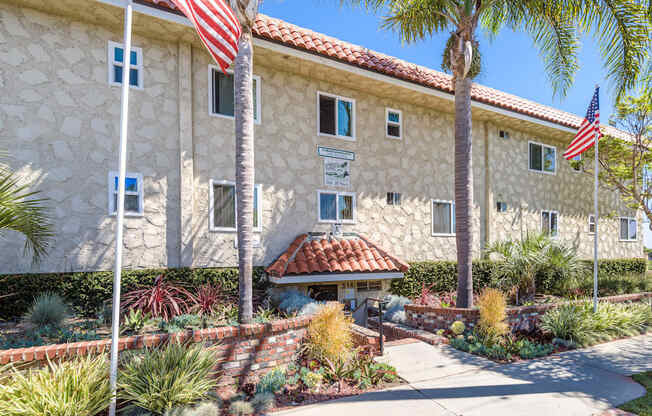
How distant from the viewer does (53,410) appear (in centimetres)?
386

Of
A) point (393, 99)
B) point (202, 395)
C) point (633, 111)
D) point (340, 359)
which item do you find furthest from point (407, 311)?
point (633, 111)

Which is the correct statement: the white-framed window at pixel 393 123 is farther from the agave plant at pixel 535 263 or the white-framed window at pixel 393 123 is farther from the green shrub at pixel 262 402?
the green shrub at pixel 262 402

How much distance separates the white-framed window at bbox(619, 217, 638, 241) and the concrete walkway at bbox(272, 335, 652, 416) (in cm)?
1521

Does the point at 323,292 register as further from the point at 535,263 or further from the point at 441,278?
the point at 535,263

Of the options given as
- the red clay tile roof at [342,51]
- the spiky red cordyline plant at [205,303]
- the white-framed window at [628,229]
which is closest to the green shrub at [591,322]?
the red clay tile roof at [342,51]

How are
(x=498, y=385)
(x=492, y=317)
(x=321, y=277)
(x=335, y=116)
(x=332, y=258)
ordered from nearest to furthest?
(x=498, y=385)
(x=492, y=317)
(x=321, y=277)
(x=332, y=258)
(x=335, y=116)

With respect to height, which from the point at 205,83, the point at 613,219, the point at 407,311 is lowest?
the point at 407,311

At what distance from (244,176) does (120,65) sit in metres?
5.61

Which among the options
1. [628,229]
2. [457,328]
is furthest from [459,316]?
[628,229]

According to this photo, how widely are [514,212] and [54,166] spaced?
16517mm

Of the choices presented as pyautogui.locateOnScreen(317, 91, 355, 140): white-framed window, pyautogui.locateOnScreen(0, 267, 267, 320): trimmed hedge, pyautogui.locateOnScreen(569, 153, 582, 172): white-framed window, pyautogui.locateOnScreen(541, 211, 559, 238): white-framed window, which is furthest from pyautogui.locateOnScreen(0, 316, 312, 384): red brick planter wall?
pyautogui.locateOnScreen(569, 153, 582, 172): white-framed window

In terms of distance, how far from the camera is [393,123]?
13.1 m

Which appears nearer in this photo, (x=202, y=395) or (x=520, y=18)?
(x=202, y=395)

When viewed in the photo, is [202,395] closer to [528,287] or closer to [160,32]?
[160,32]
